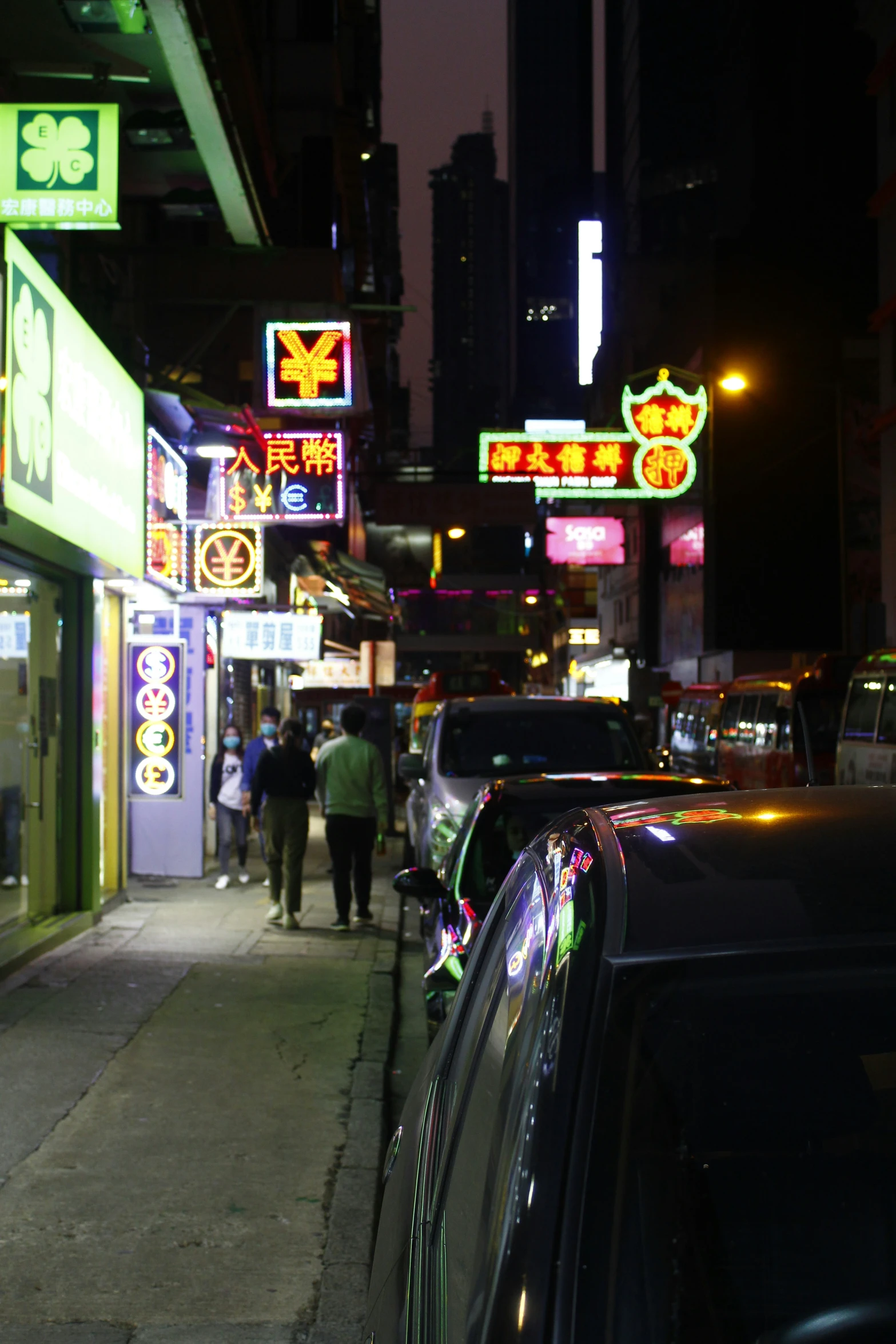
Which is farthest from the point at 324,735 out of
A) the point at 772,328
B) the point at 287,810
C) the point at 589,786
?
the point at 589,786

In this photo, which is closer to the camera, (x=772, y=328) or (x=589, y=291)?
(x=772, y=328)

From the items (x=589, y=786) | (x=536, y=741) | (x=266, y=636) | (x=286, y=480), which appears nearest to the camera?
(x=589, y=786)

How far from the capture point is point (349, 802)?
11.7 m

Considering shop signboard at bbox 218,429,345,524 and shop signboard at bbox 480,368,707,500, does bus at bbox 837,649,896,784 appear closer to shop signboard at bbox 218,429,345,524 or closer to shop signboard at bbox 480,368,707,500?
shop signboard at bbox 218,429,345,524

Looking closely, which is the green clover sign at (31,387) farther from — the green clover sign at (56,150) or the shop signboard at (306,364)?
the shop signboard at (306,364)

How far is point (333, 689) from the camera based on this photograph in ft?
117

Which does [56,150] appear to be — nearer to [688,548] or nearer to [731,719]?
[731,719]

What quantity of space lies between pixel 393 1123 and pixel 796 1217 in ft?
16.4

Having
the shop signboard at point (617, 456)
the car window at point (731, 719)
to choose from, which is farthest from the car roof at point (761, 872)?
the shop signboard at point (617, 456)

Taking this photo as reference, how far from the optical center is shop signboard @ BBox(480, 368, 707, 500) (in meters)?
26.0

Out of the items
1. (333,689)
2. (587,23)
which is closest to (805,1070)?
(333,689)

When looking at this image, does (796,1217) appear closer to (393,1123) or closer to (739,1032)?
(739,1032)

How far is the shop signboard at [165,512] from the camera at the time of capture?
39.2 feet

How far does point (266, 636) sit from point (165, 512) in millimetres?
5183
